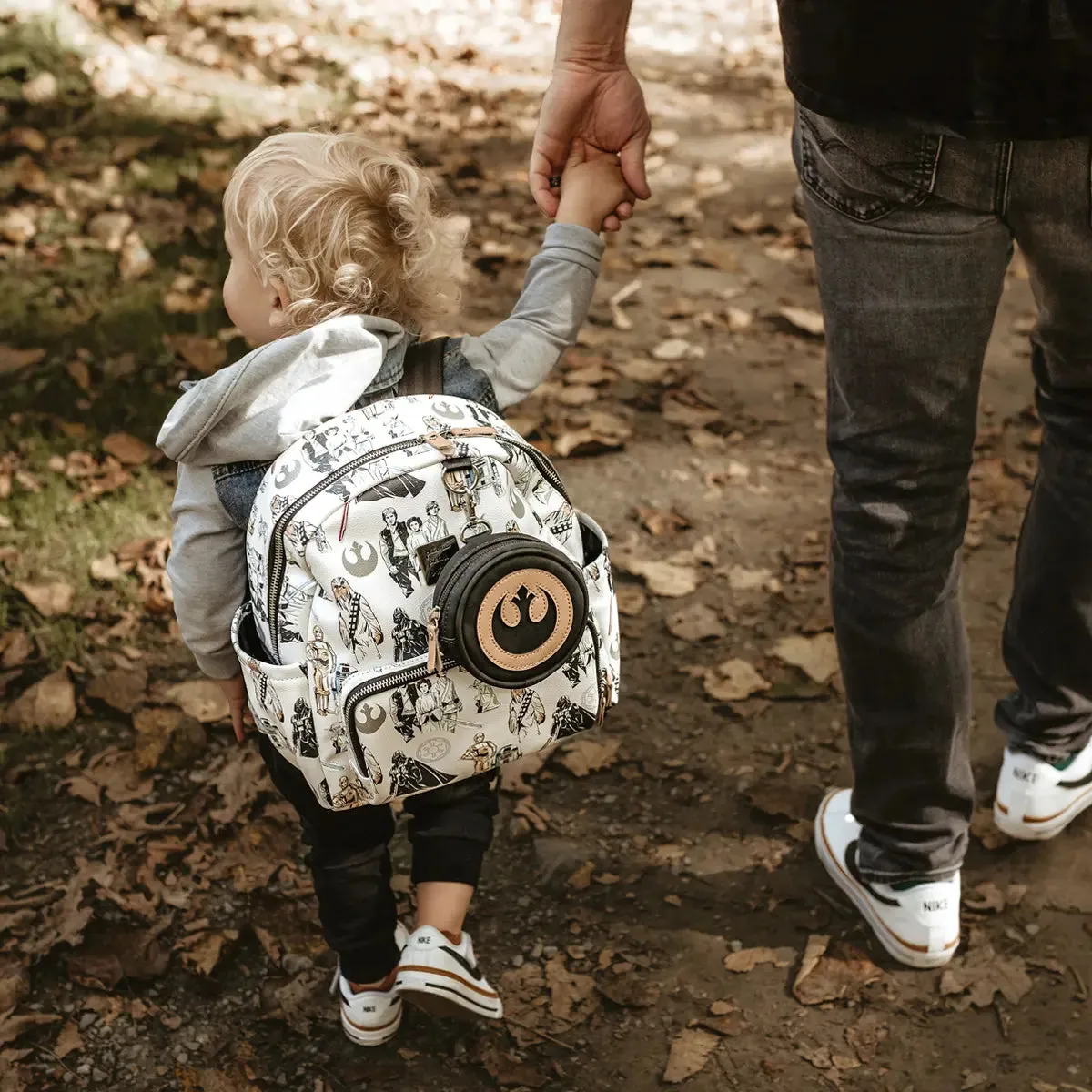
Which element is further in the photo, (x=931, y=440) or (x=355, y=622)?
(x=931, y=440)

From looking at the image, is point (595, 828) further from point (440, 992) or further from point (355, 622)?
point (355, 622)

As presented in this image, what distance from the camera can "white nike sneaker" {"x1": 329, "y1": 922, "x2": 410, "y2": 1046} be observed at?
236 cm

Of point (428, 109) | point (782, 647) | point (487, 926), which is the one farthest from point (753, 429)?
point (428, 109)

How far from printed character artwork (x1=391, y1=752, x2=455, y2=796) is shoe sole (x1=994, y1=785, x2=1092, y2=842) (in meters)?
1.41

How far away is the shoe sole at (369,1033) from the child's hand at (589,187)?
60.8 inches

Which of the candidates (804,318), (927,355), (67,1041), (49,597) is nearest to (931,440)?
(927,355)

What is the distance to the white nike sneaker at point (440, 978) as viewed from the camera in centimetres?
220

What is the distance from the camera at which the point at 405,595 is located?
5.95 ft

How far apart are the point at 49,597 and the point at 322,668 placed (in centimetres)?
191

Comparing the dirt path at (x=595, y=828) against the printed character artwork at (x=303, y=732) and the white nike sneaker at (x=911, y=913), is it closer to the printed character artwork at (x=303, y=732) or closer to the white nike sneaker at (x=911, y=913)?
the white nike sneaker at (x=911, y=913)

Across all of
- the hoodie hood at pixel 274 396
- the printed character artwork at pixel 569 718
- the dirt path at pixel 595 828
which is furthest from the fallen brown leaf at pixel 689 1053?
the hoodie hood at pixel 274 396

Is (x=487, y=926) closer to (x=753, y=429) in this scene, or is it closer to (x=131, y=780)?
(x=131, y=780)

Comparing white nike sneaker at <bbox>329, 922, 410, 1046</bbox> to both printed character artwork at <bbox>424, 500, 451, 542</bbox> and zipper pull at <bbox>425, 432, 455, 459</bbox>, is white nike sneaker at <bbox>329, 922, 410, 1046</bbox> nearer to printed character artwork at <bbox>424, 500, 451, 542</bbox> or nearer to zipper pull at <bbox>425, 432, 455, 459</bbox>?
printed character artwork at <bbox>424, 500, 451, 542</bbox>

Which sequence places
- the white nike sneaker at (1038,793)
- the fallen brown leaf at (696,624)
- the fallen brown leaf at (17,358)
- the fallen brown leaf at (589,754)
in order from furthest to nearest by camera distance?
1. the fallen brown leaf at (17,358)
2. the fallen brown leaf at (696,624)
3. the fallen brown leaf at (589,754)
4. the white nike sneaker at (1038,793)
